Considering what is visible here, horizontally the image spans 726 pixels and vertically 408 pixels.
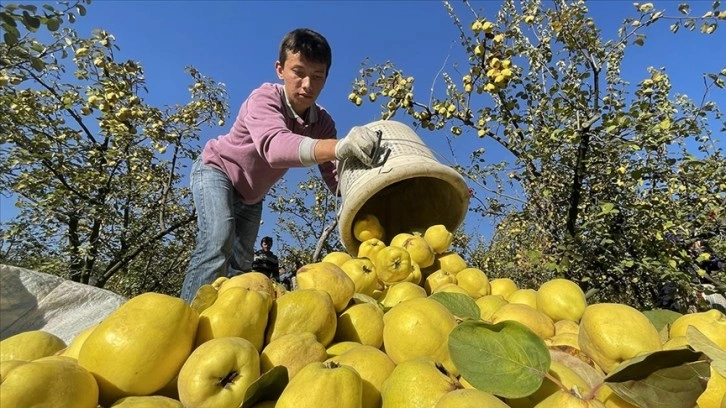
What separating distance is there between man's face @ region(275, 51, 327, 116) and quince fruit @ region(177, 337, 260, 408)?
2266 mm

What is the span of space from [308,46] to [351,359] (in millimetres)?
2311

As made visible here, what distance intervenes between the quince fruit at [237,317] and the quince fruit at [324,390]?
309 millimetres

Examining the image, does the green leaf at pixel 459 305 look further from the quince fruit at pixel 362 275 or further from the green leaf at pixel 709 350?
the green leaf at pixel 709 350

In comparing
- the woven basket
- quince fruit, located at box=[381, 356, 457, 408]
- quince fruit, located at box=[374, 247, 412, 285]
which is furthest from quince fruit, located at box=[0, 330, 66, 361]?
the woven basket

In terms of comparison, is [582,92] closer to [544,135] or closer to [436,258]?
[544,135]

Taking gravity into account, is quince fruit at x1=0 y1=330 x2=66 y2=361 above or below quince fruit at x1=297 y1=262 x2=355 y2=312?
below

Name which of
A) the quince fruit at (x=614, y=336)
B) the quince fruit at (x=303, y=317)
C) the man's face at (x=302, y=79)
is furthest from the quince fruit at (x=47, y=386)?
the man's face at (x=302, y=79)

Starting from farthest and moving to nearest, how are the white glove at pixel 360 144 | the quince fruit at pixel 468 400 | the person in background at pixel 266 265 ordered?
the person in background at pixel 266 265 → the white glove at pixel 360 144 → the quince fruit at pixel 468 400

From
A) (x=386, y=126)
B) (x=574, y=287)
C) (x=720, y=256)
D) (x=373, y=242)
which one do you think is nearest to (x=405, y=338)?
(x=574, y=287)

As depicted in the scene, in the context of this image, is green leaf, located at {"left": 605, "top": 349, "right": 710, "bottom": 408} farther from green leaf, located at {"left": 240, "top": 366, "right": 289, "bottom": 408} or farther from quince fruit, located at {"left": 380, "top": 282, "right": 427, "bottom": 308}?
quince fruit, located at {"left": 380, "top": 282, "right": 427, "bottom": 308}

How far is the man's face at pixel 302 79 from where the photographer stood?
292 cm

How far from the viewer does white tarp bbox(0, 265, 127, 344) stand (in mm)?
1871

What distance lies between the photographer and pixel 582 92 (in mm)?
4164

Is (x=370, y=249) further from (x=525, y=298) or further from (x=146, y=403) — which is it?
(x=146, y=403)
